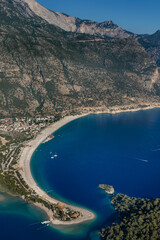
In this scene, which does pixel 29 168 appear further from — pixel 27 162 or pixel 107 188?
pixel 107 188

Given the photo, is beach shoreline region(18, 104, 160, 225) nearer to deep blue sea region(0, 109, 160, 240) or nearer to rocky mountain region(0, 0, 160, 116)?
deep blue sea region(0, 109, 160, 240)

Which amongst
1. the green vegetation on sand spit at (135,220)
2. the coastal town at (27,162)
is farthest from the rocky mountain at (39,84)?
the green vegetation on sand spit at (135,220)

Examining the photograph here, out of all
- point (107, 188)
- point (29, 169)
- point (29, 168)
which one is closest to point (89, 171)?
point (107, 188)

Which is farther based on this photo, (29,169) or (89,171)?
(89,171)

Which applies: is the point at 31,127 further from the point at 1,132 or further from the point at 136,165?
the point at 136,165

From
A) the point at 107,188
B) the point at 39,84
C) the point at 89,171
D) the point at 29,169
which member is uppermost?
the point at 39,84

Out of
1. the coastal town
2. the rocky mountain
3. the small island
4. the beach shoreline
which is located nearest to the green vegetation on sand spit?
the small island

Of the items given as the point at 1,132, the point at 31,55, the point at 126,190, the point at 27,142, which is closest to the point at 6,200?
the point at 126,190

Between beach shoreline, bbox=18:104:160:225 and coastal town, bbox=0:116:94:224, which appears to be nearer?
beach shoreline, bbox=18:104:160:225

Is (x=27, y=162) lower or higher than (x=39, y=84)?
lower
